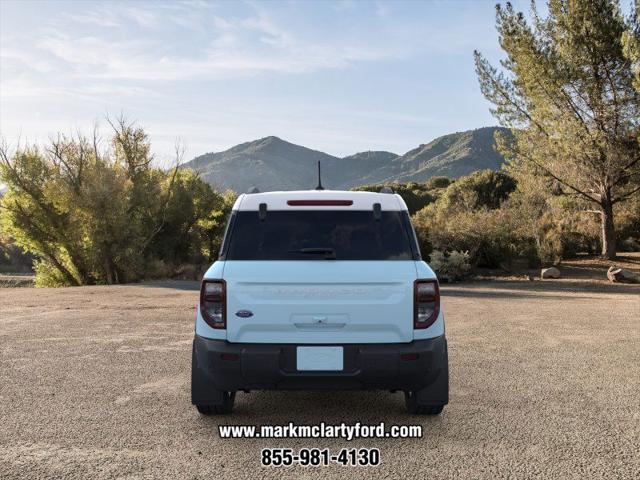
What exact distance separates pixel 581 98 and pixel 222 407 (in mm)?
23708

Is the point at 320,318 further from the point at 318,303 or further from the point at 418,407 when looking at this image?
the point at 418,407

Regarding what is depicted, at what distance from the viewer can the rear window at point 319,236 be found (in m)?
4.49

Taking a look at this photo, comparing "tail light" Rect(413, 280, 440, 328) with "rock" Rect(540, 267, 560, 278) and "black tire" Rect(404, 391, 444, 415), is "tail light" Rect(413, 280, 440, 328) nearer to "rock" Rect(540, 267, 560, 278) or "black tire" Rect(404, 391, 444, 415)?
"black tire" Rect(404, 391, 444, 415)

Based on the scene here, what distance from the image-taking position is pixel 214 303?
438 centimetres

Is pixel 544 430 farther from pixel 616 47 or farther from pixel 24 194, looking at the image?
pixel 24 194

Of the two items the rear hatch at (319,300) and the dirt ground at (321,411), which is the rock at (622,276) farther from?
the rear hatch at (319,300)

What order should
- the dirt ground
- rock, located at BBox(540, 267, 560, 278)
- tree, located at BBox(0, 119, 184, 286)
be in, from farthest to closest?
1. tree, located at BBox(0, 119, 184, 286)
2. rock, located at BBox(540, 267, 560, 278)
3. the dirt ground

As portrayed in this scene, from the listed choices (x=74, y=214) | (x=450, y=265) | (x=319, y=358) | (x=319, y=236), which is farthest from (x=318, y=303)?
(x=74, y=214)

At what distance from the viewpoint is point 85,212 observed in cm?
2480

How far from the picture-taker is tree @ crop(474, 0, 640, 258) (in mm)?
23359

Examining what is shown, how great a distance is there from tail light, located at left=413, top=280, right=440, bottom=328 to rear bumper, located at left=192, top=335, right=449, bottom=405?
16 cm

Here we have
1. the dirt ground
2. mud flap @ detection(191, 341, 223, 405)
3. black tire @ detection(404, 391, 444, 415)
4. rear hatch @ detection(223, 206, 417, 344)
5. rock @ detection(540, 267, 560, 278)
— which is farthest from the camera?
rock @ detection(540, 267, 560, 278)

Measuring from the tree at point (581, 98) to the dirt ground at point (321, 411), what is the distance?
16048 mm

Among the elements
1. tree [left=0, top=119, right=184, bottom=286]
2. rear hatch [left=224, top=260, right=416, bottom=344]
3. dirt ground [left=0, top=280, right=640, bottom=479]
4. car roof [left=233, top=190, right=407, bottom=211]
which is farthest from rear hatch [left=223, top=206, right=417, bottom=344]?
tree [left=0, top=119, right=184, bottom=286]
